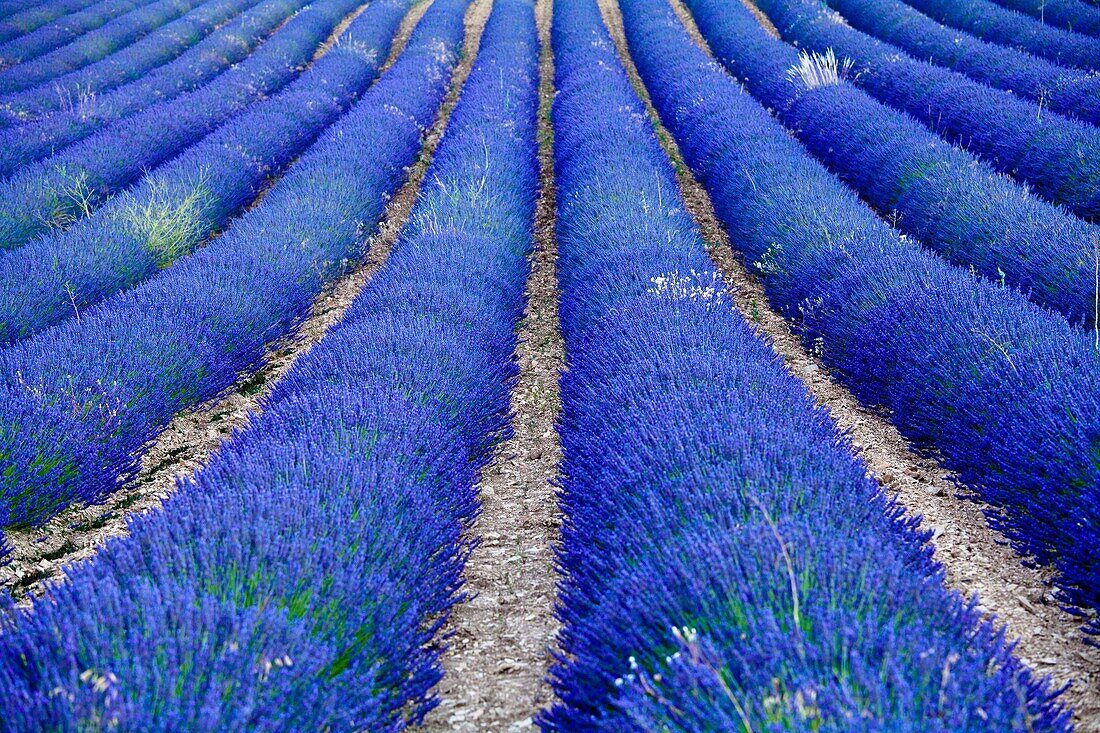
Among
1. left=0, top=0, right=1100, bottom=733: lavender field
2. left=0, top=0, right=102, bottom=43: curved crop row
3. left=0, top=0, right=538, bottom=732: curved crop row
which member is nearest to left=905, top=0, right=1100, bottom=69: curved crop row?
left=0, top=0, right=1100, bottom=733: lavender field

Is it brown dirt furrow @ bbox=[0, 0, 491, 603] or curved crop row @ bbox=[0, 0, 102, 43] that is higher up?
curved crop row @ bbox=[0, 0, 102, 43]

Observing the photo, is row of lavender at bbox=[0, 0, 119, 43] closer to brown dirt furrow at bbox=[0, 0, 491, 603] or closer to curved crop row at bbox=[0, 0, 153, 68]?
curved crop row at bbox=[0, 0, 153, 68]

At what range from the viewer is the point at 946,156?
6066mm

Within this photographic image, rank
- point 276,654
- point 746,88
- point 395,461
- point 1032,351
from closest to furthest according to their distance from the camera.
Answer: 1. point 276,654
2. point 395,461
3. point 1032,351
4. point 746,88

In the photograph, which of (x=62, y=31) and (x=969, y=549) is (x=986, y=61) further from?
(x=62, y=31)

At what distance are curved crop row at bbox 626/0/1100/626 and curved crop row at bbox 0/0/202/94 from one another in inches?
323

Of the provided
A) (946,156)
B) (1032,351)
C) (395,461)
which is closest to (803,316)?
(1032,351)

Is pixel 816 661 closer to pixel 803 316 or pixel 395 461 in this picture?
pixel 395 461

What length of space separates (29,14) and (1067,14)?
14.1 meters

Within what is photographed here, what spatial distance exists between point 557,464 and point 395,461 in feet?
3.16

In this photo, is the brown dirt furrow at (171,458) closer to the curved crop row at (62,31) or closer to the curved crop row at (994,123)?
the curved crop row at (994,123)

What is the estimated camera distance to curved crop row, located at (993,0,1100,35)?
33.0 ft

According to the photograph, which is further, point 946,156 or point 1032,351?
point 946,156

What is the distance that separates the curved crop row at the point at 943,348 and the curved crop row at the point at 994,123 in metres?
1.34
